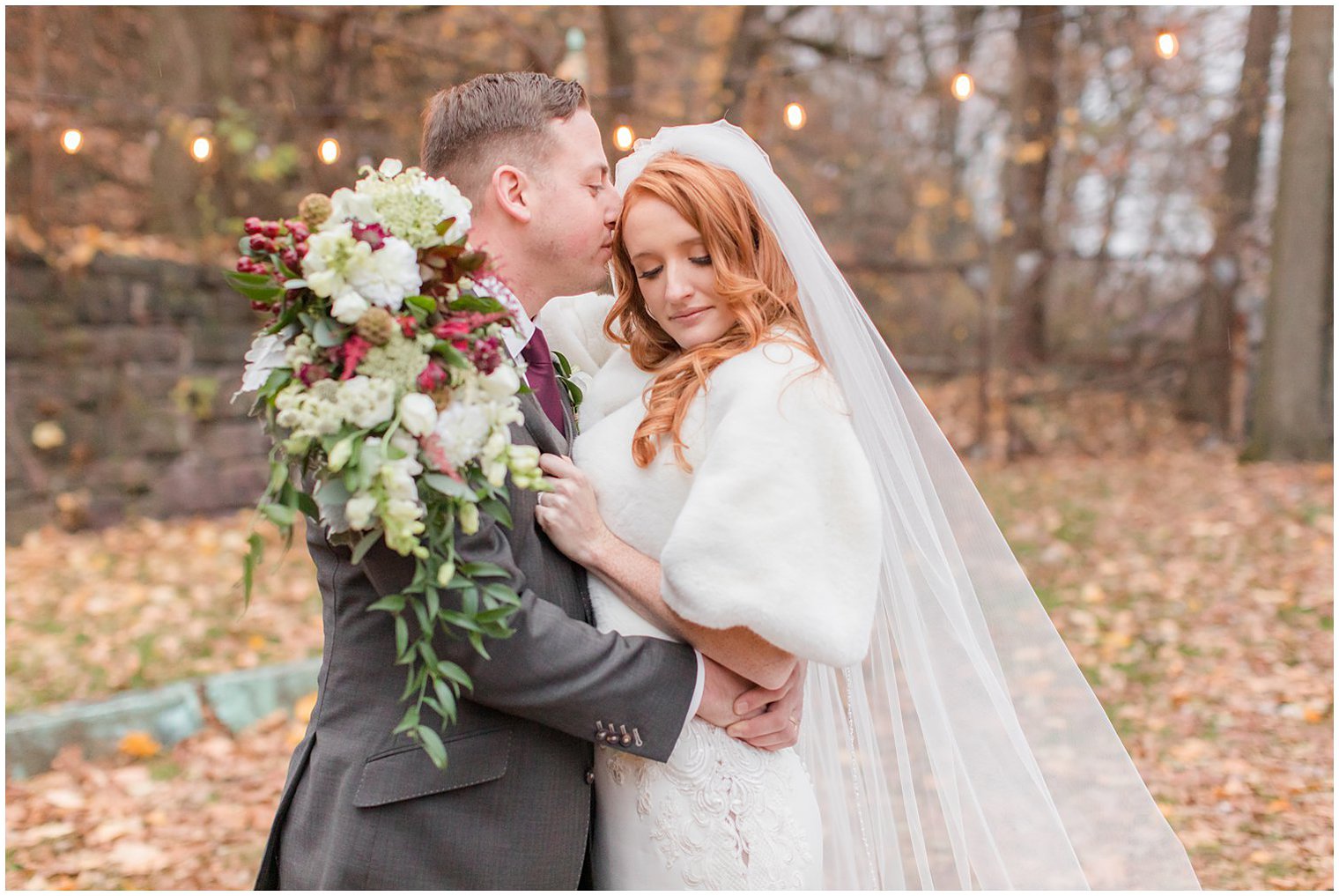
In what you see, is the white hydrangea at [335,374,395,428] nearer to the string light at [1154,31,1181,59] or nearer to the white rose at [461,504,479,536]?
the white rose at [461,504,479,536]

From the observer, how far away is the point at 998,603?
8.01ft

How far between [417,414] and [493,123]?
98 centimetres

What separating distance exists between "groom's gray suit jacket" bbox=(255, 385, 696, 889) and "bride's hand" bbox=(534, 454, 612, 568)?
3cm

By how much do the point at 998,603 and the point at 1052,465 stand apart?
834cm

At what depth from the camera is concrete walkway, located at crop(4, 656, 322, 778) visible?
15.1ft

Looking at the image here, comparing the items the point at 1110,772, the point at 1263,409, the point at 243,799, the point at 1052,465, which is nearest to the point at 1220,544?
the point at 1263,409

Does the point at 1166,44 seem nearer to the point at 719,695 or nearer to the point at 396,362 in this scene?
the point at 719,695

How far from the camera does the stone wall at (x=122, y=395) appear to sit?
772cm

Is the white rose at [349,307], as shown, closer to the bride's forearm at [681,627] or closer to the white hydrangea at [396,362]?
the white hydrangea at [396,362]

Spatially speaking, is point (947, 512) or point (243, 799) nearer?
point (947, 512)

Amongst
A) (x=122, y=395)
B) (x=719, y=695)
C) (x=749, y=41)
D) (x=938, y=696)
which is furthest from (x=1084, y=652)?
(x=122, y=395)

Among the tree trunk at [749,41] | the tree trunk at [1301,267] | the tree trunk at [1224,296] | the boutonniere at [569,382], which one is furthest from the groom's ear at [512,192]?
the tree trunk at [1224,296]

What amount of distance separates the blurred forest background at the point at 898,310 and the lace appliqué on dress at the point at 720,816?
8.49 ft

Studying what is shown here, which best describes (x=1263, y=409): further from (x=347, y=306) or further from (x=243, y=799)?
(x=347, y=306)
